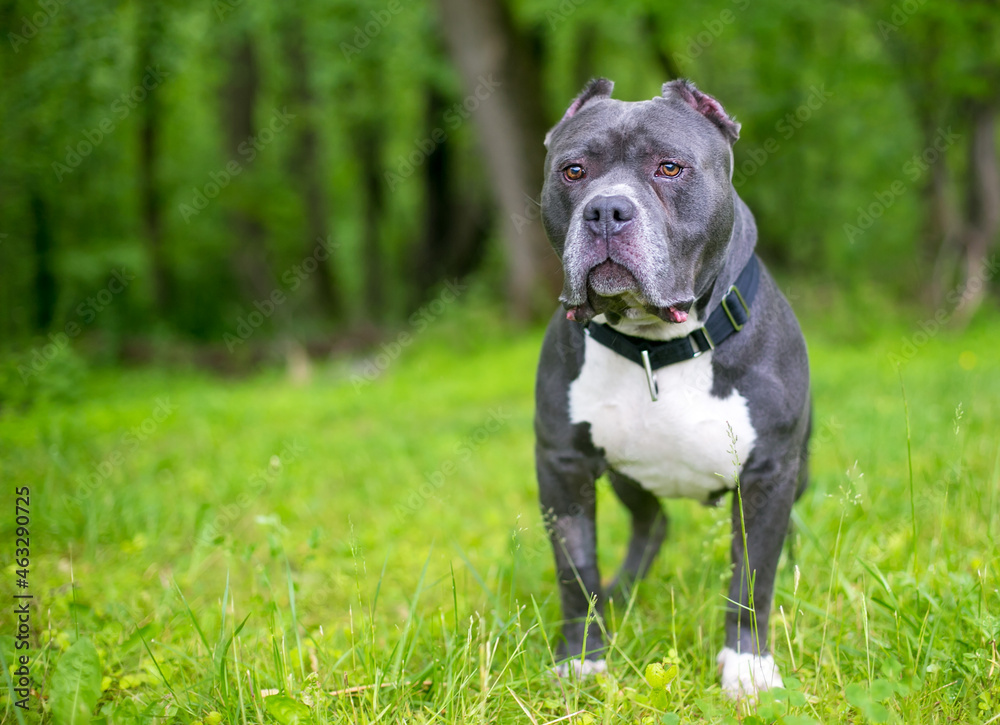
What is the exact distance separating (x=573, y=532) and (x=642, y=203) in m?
1.05

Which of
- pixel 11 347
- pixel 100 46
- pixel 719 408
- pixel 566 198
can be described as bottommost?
pixel 11 347

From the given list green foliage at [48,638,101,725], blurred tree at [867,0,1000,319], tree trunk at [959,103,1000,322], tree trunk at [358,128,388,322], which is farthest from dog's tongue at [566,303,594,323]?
tree trunk at [358,128,388,322]

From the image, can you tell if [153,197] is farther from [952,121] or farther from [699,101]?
[699,101]

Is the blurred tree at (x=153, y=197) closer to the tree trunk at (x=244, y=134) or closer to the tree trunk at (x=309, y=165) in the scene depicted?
the tree trunk at (x=244, y=134)

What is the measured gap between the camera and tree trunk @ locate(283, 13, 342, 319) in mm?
14617

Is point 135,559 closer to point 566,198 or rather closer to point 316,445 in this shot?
point 316,445

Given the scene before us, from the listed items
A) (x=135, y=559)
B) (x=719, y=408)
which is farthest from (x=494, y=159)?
(x=719, y=408)

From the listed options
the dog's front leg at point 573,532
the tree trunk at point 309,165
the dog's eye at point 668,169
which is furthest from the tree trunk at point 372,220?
the dog's eye at point 668,169

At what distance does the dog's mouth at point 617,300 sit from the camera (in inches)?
85.9

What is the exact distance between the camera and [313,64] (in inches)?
583

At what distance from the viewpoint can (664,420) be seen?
2.41 m

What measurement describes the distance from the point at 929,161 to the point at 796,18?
7.83 ft

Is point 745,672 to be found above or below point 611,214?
below


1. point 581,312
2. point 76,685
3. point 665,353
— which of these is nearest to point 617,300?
point 581,312
